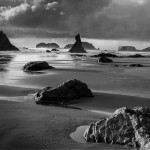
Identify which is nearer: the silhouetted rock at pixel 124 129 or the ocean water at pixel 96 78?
the silhouetted rock at pixel 124 129

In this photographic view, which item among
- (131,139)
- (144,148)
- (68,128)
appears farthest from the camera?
(68,128)

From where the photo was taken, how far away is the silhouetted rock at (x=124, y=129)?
5.00 m

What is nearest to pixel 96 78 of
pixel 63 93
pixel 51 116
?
pixel 63 93

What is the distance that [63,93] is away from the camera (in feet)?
31.3

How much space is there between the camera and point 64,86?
9797 mm

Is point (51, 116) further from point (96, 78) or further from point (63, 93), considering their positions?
point (96, 78)

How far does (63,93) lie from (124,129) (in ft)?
14.8

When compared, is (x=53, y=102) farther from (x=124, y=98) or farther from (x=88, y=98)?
(x=124, y=98)

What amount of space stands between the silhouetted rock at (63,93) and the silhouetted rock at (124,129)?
3.75 m

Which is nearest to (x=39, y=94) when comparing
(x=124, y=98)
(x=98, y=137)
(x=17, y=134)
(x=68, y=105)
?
(x=68, y=105)

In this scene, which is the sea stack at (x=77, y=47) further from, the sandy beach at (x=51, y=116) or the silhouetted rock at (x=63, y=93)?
the silhouetted rock at (x=63, y=93)

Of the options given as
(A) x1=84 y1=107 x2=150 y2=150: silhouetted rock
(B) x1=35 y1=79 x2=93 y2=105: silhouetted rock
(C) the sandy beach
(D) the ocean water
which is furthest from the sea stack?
(A) x1=84 y1=107 x2=150 y2=150: silhouetted rock

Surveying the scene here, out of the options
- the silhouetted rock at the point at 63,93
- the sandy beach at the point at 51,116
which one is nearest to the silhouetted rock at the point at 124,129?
the sandy beach at the point at 51,116

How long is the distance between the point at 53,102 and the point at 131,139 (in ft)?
14.5
